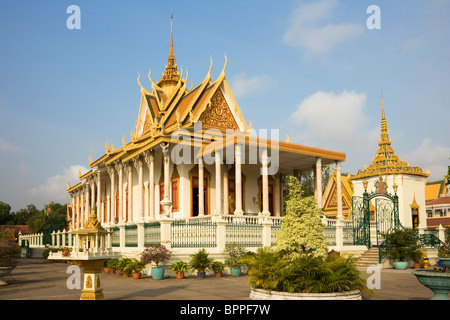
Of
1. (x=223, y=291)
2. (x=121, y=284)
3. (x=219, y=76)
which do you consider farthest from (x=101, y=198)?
(x=223, y=291)

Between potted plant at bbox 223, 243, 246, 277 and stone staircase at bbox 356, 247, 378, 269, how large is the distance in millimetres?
5902

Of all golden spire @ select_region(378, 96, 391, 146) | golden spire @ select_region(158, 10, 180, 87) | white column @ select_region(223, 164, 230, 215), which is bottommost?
white column @ select_region(223, 164, 230, 215)

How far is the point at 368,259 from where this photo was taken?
2086 cm

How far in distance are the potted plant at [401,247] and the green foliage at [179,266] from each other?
9575 millimetres

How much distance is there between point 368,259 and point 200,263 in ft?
29.2

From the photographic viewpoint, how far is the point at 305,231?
9.84m

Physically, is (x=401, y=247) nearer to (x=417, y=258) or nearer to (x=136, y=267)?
(x=417, y=258)

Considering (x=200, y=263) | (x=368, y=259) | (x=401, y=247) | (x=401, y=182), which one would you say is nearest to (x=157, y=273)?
(x=200, y=263)

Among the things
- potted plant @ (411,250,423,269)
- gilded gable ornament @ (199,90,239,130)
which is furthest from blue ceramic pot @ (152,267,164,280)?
gilded gable ornament @ (199,90,239,130)

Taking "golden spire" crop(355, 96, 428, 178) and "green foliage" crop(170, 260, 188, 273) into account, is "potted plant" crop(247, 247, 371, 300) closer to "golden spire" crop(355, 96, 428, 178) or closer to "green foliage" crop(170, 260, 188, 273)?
"green foliage" crop(170, 260, 188, 273)

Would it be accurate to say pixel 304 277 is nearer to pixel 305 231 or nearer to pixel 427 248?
pixel 305 231

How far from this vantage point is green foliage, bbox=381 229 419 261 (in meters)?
19.7

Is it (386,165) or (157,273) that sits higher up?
(386,165)

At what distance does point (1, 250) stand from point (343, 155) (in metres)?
17.1
